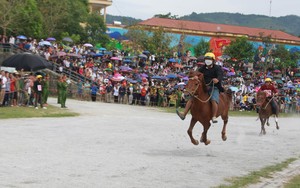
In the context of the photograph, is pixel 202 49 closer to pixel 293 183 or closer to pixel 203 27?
pixel 203 27

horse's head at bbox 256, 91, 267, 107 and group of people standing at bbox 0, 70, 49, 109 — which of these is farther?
group of people standing at bbox 0, 70, 49, 109

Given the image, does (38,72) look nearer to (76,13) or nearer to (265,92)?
(265,92)

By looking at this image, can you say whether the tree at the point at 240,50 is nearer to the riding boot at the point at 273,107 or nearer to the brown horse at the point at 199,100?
A: the riding boot at the point at 273,107

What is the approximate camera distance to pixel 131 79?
45875 millimetres

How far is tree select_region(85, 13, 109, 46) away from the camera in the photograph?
249 feet

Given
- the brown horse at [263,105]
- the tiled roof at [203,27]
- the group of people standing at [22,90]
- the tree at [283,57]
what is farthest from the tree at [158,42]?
the brown horse at [263,105]

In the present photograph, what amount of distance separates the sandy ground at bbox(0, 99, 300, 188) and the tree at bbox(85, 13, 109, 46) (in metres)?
53.3

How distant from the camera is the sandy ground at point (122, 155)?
10336 millimetres

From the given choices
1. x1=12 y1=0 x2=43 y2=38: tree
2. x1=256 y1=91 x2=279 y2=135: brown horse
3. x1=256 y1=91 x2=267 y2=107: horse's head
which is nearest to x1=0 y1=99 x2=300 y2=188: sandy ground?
x1=256 y1=91 x2=279 y2=135: brown horse

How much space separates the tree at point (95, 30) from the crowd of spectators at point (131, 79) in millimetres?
15251

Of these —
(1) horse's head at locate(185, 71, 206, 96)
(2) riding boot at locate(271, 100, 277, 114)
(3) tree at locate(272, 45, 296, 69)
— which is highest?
(3) tree at locate(272, 45, 296, 69)

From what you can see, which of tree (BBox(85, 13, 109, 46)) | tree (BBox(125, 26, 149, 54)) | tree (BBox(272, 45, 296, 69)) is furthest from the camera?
tree (BBox(272, 45, 296, 69))

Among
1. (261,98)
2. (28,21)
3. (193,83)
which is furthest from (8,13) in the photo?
(193,83)

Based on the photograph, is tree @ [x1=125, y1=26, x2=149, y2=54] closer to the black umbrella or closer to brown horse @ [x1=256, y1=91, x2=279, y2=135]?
the black umbrella
